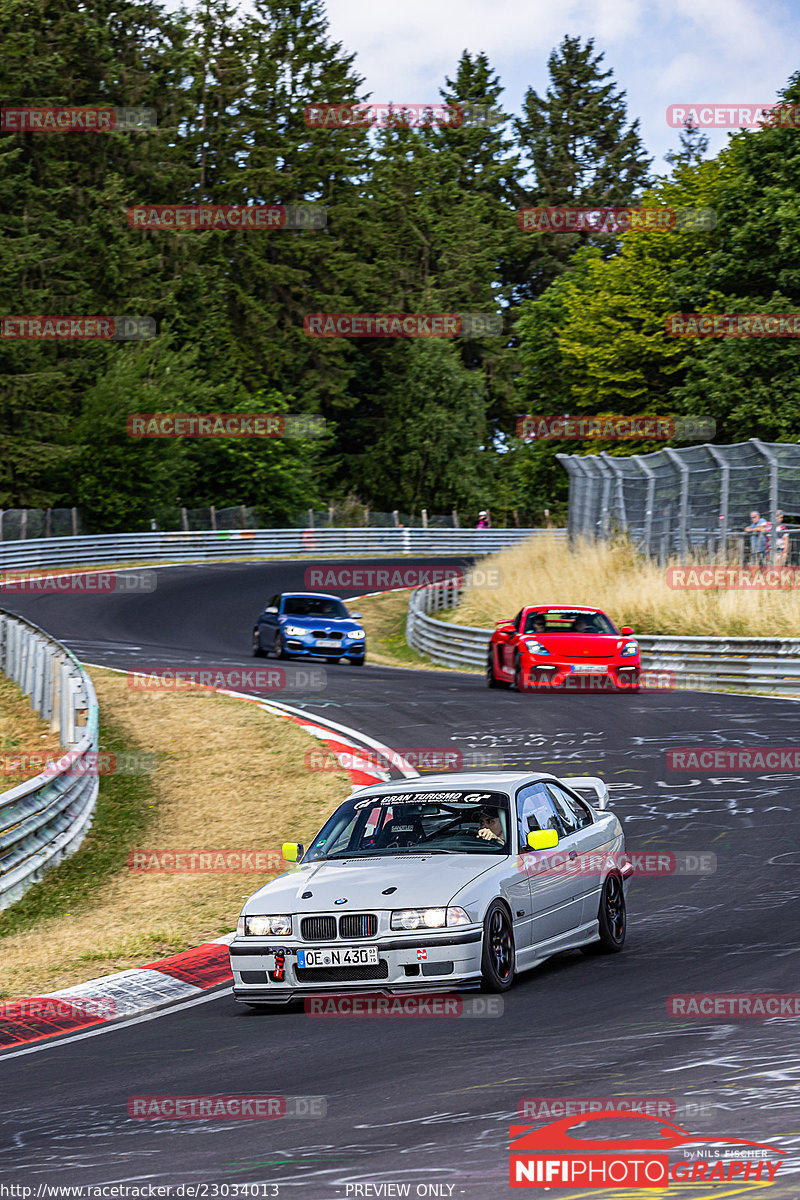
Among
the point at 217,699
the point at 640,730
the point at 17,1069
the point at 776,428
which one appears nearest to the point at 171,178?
the point at 776,428

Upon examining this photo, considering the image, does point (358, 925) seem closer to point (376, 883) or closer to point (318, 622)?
point (376, 883)

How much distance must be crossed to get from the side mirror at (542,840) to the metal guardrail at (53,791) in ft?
15.7

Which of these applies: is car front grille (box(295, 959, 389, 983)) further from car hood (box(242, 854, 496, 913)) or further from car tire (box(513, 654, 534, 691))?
car tire (box(513, 654, 534, 691))

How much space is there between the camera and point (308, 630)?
3036 cm

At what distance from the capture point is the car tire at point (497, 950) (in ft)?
26.8

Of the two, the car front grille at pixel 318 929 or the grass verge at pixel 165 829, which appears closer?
the car front grille at pixel 318 929

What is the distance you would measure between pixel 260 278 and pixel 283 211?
366cm

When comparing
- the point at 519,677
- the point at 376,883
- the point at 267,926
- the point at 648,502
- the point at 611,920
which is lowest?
the point at 519,677

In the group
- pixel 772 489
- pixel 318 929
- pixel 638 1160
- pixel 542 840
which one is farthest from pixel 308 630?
pixel 638 1160

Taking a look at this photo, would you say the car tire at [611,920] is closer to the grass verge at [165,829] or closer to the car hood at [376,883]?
the car hood at [376,883]

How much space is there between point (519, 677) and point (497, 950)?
51.6 feet

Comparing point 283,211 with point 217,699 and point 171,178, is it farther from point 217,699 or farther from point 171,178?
point 217,699

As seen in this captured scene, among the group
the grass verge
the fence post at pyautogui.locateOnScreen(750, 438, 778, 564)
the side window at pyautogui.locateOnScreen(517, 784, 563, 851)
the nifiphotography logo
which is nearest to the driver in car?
the side window at pyautogui.locateOnScreen(517, 784, 563, 851)

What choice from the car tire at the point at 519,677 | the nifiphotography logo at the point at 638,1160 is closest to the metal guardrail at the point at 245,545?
the car tire at the point at 519,677
